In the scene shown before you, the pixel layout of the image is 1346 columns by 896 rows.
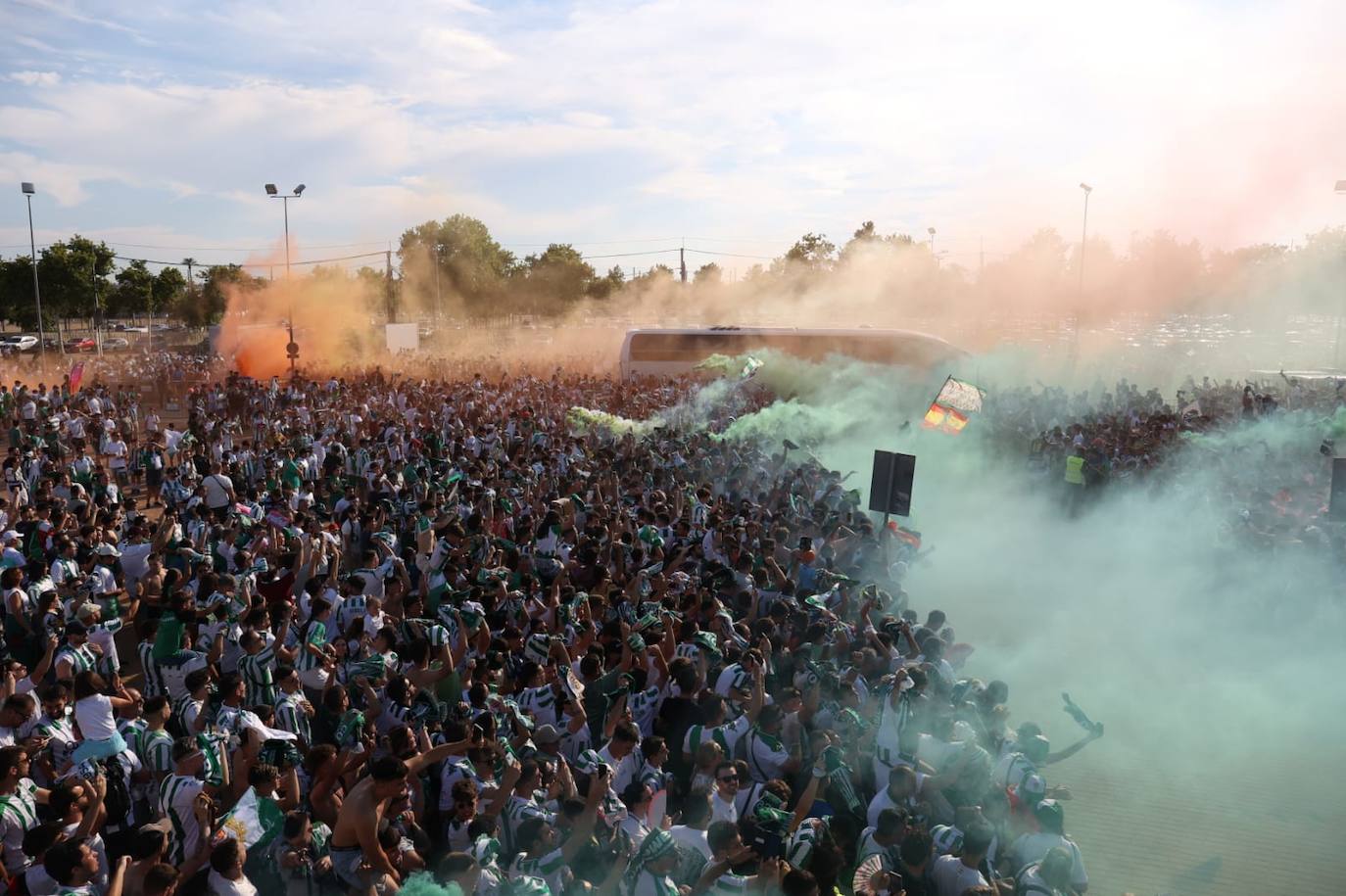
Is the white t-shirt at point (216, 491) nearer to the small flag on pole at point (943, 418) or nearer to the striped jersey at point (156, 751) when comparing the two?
the striped jersey at point (156, 751)

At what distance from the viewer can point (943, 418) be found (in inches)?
513

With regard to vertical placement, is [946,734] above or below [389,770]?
below

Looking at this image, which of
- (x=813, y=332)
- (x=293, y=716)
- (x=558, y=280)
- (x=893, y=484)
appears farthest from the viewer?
(x=558, y=280)

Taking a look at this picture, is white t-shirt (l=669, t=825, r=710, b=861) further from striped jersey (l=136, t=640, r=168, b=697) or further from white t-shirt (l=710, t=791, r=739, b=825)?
striped jersey (l=136, t=640, r=168, b=697)

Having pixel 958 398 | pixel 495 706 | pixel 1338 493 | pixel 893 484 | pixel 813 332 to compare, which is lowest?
pixel 495 706

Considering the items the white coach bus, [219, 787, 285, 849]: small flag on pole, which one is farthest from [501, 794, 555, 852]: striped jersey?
the white coach bus

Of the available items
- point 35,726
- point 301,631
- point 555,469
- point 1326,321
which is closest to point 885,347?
point 555,469

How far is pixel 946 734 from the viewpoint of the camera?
5508 millimetres

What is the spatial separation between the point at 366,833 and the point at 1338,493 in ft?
30.0

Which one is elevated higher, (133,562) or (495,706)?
(495,706)

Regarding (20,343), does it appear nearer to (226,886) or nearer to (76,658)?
(76,658)

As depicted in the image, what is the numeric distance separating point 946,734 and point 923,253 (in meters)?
54.7

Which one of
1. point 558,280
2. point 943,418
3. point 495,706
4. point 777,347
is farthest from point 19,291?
point 495,706

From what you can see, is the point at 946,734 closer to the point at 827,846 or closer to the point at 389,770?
the point at 827,846
